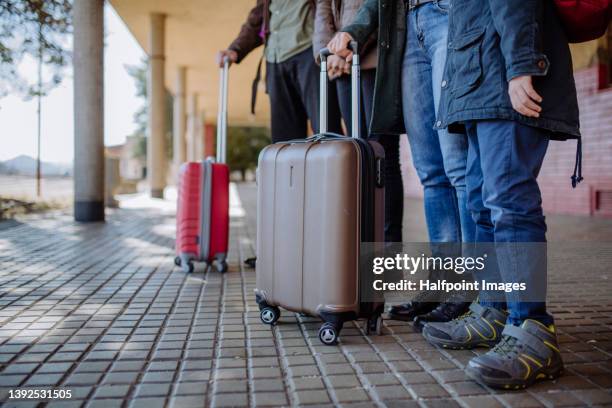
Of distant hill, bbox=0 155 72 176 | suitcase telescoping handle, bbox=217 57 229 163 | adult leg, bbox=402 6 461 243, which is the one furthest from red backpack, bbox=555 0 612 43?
distant hill, bbox=0 155 72 176

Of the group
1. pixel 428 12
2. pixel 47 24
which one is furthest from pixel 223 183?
pixel 47 24

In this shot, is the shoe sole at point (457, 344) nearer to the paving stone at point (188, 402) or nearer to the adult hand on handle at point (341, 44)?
the paving stone at point (188, 402)

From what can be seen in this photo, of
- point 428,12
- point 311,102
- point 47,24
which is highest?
point 47,24

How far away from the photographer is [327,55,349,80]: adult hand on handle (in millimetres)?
2709

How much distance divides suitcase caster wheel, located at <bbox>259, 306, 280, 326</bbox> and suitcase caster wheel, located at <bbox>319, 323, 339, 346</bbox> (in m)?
0.34

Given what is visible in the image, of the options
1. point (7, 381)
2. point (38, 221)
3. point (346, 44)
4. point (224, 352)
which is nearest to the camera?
point (7, 381)

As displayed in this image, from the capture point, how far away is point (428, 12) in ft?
8.07

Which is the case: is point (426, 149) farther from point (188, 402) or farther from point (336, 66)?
point (188, 402)

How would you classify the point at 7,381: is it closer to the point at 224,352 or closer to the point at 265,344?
the point at 224,352

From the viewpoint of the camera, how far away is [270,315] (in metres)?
2.47

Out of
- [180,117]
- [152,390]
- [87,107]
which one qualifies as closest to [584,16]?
[152,390]

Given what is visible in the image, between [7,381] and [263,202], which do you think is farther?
[263,202]

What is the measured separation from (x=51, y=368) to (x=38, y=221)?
6105 millimetres

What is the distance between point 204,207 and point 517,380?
2545 millimetres
